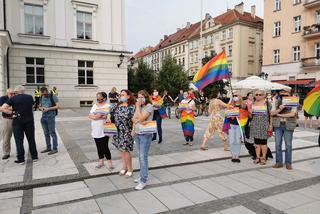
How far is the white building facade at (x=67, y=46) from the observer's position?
65.7 feet

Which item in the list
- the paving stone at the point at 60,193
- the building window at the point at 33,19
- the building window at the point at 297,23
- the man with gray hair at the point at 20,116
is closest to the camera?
the paving stone at the point at 60,193

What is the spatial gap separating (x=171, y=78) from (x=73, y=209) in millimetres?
30789

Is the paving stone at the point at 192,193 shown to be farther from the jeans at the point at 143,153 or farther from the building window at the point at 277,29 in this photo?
the building window at the point at 277,29

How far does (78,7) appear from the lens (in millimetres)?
22078

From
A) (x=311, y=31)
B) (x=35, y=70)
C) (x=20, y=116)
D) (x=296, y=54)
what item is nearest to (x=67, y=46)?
(x=35, y=70)

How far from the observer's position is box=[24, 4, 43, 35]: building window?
20.5 m

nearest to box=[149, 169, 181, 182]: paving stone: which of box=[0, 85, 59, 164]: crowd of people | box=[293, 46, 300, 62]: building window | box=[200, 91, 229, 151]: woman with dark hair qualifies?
box=[200, 91, 229, 151]: woman with dark hair

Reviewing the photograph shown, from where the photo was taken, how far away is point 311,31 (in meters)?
30.9

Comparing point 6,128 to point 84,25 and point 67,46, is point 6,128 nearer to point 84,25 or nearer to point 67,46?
point 67,46

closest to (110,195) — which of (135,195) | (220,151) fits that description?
(135,195)

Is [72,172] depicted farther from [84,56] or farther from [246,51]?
[246,51]

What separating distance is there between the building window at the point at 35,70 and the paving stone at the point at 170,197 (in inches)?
741

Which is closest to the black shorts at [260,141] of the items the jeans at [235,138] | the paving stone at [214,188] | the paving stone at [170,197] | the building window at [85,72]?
the jeans at [235,138]

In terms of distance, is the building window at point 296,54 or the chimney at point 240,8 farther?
the chimney at point 240,8
